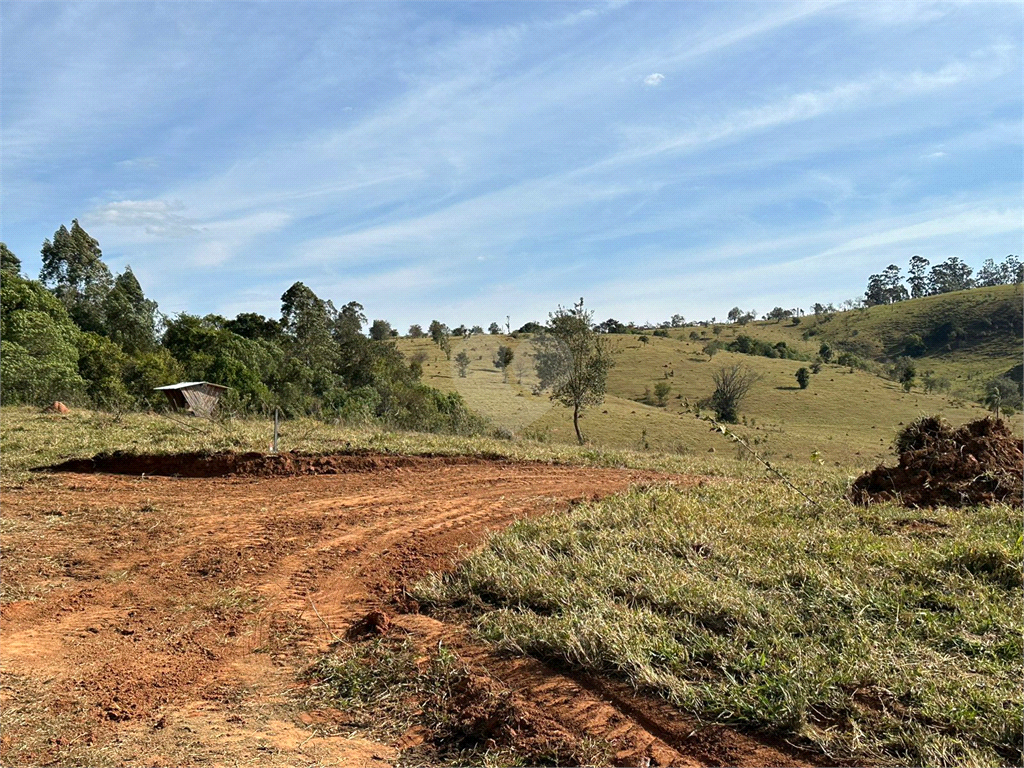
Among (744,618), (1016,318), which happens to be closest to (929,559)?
(744,618)

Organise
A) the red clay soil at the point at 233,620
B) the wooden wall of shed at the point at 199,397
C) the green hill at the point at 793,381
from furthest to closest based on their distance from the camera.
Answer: the green hill at the point at 793,381 → the wooden wall of shed at the point at 199,397 → the red clay soil at the point at 233,620

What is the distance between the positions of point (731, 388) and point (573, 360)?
2640 centimetres

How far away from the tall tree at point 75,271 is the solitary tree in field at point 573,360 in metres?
27.4

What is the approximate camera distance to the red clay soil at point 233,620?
8.95ft

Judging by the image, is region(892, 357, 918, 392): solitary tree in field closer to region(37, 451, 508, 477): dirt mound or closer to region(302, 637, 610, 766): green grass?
region(37, 451, 508, 477): dirt mound

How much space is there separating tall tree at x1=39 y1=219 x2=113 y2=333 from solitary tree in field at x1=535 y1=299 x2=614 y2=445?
27416mm

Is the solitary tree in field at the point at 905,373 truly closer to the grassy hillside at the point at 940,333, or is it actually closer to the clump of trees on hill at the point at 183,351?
the grassy hillside at the point at 940,333

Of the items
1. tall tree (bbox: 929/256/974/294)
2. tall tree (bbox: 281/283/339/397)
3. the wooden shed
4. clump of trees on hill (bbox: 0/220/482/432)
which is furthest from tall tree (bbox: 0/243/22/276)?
tall tree (bbox: 929/256/974/294)

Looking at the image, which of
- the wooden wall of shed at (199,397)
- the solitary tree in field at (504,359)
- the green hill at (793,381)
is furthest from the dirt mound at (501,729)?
the solitary tree in field at (504,359)

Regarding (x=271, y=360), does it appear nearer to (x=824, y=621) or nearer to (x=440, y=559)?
(x=440, y=559)

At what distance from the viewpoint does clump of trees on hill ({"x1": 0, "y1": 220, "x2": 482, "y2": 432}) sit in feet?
76.4

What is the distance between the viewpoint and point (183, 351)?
106ft

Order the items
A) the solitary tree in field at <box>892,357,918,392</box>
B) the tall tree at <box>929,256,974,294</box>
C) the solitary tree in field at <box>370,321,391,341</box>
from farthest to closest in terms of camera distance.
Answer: the tall tree at <box>929,256,974,294</box>, the solitary tree in field at <box>892,357,918,392</box>, the solitary tree in field at <box>370,321,391,341</box>

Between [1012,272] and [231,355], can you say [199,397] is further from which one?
[1012,272]
